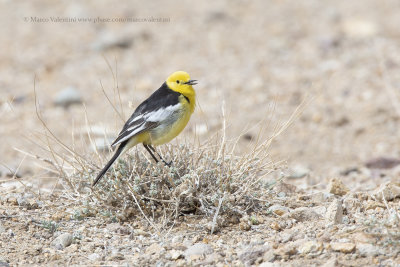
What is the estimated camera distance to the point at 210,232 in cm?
466

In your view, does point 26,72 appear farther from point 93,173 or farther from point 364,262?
point 364,262

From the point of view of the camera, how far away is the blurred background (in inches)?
357

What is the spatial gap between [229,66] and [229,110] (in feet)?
19.6

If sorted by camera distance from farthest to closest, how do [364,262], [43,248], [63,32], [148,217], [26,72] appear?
[63,32]
[26,72]
[148,217]
[43,248]
[364,262]

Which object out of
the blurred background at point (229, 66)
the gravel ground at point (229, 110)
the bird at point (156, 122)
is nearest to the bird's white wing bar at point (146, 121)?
the bird at point (156, 122)

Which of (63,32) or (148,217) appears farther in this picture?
(63,32)

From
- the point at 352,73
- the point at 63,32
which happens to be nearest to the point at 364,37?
the point at 352,73

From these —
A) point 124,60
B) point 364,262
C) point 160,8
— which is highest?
point 160,8

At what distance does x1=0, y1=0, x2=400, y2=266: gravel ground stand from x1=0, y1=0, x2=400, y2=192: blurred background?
3cm

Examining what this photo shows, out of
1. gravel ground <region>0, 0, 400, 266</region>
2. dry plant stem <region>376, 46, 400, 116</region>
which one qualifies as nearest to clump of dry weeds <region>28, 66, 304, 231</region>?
gravel ground <region>0, 0, 400, 266</region>

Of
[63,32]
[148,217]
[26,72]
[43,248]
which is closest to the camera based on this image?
[43,248]

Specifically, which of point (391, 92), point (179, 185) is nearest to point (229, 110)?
point (179, 185)

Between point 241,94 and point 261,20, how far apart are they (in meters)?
3.33

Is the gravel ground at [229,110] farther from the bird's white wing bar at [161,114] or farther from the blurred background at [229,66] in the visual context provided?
the bird's white wing bar at [161,114]
